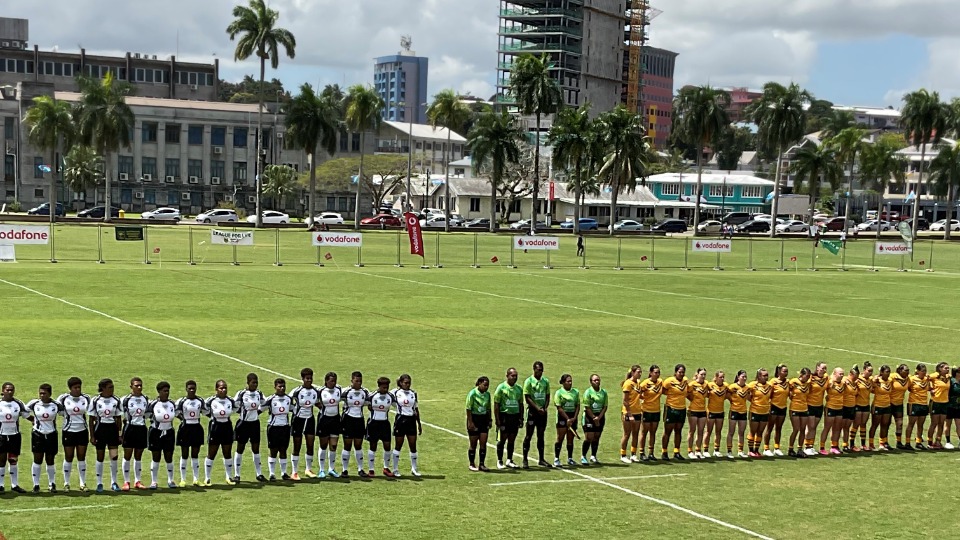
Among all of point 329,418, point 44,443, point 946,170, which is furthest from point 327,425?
point 946,170

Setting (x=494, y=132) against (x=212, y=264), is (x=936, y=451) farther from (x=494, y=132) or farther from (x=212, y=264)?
(x=494, y=132)

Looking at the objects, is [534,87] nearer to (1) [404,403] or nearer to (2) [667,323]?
(2) [667,323]

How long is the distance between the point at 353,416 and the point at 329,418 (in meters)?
0.42

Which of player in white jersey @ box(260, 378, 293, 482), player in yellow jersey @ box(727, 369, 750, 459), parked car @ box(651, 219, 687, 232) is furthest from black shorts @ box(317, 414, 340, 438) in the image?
parked car @ box(651, 219, 687, 232)

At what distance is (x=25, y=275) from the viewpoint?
→ 2062 inches

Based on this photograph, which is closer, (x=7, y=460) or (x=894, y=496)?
(x=7, y=460)

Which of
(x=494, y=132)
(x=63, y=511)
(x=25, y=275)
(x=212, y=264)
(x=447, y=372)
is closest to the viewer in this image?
(x=63, y=511)

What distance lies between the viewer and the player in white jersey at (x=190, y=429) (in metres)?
19.0

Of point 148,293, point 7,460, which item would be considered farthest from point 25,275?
point 7,460

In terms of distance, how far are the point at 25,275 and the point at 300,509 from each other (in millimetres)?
38637

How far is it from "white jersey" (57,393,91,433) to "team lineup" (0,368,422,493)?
2 centimetres

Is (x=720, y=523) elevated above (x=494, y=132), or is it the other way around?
(x=494, y=132)

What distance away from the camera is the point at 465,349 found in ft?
117

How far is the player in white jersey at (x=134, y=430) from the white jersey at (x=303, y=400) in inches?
96.5
